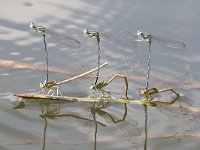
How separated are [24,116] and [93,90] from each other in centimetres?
55

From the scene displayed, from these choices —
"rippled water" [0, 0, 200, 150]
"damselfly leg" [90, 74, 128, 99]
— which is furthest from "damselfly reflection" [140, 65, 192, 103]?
"damselfly leg" [90, 74, 128, 99]

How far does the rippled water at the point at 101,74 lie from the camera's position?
2926mm

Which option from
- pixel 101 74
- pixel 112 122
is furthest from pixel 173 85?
pixel 112 122

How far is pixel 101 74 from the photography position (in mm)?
3609

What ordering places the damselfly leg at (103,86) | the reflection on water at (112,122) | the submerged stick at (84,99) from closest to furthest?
1. the reflection on water at (112,122)
2. the submerged stick at (84,99)
3. the damselfly leg at (103,86)

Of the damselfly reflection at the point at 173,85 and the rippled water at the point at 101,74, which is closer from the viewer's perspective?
the rippled water at the point at 101,74

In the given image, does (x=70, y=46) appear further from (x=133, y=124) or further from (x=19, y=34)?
(x=133, y=124)

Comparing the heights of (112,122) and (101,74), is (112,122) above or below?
below

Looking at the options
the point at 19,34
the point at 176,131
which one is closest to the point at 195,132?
the point at 176,131

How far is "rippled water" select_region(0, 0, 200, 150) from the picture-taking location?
2926 millimetres

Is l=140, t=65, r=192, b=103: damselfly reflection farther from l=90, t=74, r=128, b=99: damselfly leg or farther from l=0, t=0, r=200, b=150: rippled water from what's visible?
l=90, t=74, r=128, b=99: damselfly leg

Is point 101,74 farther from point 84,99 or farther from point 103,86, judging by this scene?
point 84,99

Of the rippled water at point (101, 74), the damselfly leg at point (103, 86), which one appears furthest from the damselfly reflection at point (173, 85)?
the damselfly leg at point (103, 86)

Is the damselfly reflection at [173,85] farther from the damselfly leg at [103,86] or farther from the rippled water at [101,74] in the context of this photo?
the damselfly leg at [103,86]
